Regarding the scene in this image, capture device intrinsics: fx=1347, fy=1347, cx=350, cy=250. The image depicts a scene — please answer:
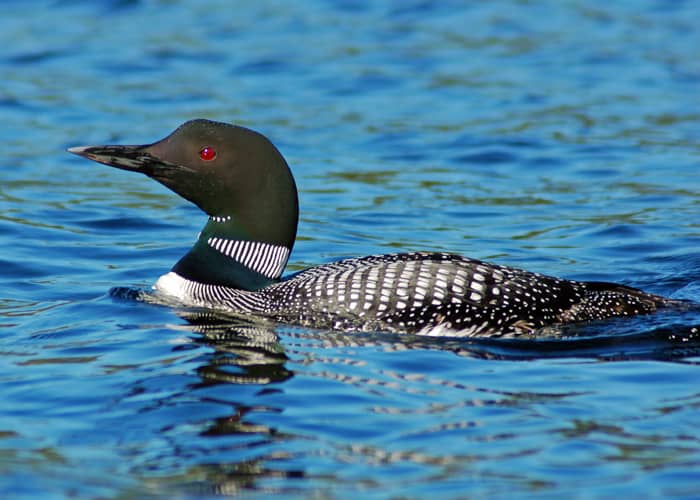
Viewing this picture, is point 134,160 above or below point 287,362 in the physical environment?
above

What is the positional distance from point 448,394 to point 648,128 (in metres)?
6.74

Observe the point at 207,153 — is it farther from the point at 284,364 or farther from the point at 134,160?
the point at 284,364

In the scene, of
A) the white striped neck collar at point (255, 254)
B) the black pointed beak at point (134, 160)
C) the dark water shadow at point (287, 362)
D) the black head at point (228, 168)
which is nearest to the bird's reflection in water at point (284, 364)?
the dark water shadow at point (287, 362)

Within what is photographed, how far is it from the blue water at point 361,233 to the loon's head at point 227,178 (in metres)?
0.45

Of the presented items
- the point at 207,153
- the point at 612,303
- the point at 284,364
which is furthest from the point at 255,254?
the point at 612,303

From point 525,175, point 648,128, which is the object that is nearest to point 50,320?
point 525,175

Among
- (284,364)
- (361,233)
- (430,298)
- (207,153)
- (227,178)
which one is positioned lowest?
(284,364)

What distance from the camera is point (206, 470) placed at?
4.42 metres

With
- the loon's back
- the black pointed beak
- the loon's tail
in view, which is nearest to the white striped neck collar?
the loon's back

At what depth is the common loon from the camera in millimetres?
6090

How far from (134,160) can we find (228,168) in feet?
1.51

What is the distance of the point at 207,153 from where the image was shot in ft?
21.7

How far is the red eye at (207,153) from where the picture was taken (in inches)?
260

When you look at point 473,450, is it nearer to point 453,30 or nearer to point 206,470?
point 206,470
